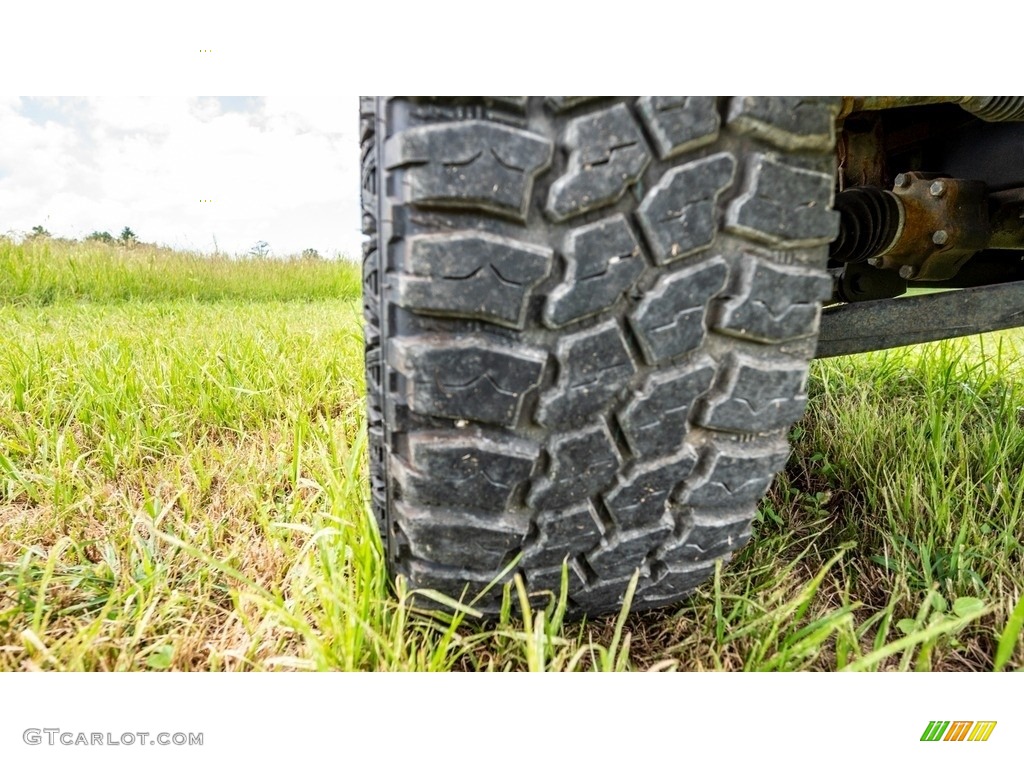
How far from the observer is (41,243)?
2.58 meters

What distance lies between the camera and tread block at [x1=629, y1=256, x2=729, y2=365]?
0.53 meters

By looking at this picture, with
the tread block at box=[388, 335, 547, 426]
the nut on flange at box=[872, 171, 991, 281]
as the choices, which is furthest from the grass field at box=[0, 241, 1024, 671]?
the nut on flange at box=[872, 171, 991, 281]

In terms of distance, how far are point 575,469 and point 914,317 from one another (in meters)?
0.67

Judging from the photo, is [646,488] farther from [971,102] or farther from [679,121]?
[971,102]

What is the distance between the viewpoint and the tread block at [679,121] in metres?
0.50

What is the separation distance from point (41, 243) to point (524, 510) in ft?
9.70

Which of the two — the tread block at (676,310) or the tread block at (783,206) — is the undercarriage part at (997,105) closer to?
the tread block at (783,206)

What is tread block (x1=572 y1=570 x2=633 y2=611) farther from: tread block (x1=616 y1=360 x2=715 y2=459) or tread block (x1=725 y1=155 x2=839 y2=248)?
tread block (x1=725 y1=155 x2=839 y2=248)

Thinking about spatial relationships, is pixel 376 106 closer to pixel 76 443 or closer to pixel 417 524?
pixel 417 524

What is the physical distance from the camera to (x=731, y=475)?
0.63 meters

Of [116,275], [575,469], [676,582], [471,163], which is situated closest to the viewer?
[471,163]

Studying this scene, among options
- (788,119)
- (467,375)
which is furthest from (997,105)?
(467,375)

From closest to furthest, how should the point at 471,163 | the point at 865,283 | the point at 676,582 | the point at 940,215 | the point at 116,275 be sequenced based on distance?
1. the point at 471,163
2. the point at 676,582
3. the point at 940,215
4. the point at 865,283
5. the point at 116,275

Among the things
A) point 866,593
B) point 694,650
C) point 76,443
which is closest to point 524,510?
point 694,650
